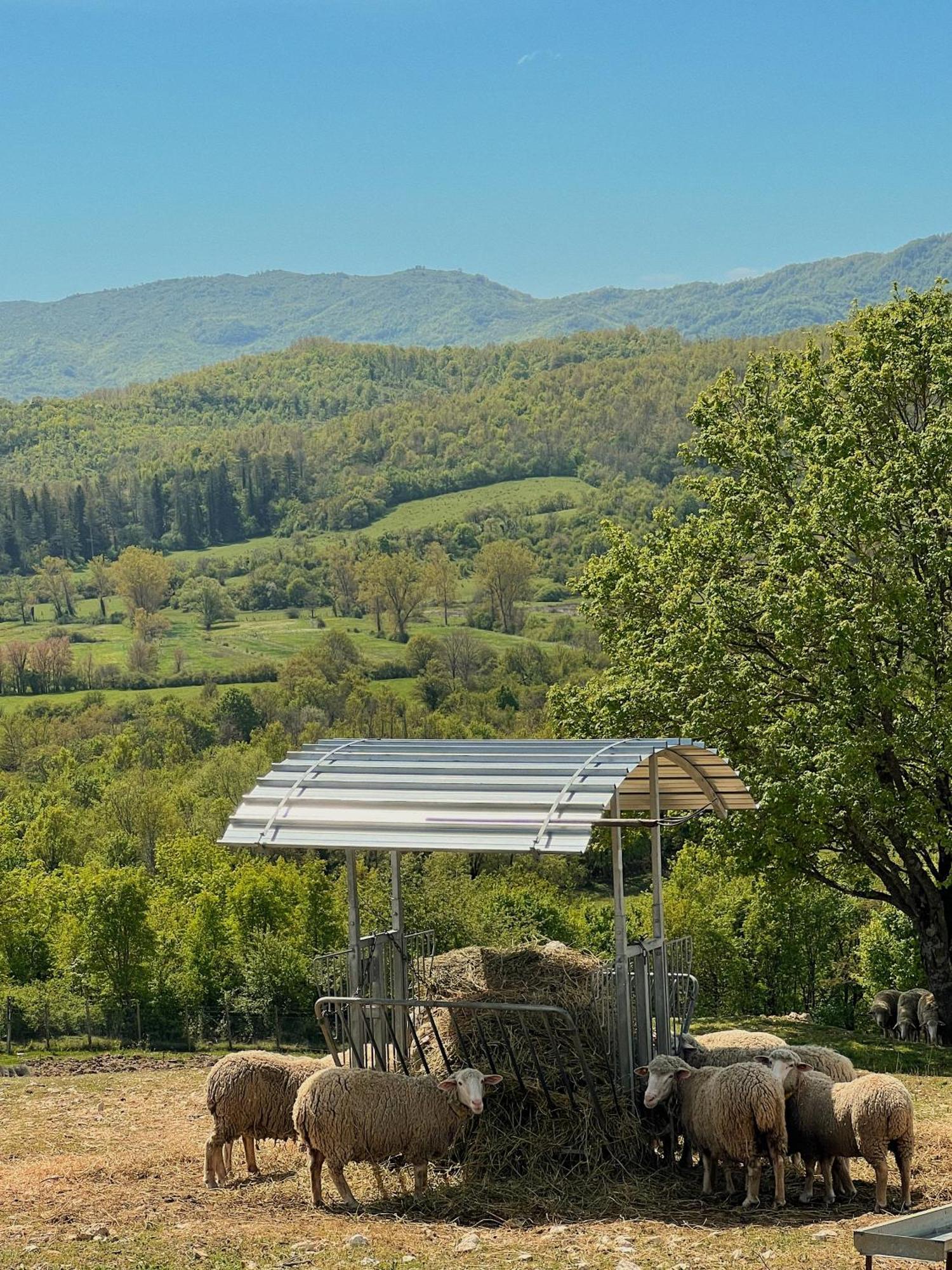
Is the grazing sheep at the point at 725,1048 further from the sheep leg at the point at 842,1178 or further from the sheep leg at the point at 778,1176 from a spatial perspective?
the sheep leg at the point at 842,1178

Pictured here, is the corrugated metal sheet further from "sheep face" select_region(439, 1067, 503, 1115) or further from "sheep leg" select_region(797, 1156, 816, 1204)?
"sheep leg" select_region(797, 1156, 816, 1204)

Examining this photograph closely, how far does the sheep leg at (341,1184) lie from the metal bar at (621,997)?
8.56ft

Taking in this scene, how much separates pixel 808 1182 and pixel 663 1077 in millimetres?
1470

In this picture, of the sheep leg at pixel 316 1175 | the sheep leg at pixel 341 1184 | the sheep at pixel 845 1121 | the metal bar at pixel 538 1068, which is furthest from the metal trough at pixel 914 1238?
the sheep leg at pixel 316 1175

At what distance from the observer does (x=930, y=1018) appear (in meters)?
26.1

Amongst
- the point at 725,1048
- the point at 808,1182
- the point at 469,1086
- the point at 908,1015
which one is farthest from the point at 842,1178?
the point at 908,1015

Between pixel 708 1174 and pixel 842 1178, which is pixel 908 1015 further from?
pixel 708 1174

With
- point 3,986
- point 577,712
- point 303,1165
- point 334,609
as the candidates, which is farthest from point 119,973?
point 334,609

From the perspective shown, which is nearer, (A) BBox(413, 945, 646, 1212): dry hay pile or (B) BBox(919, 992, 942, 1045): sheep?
(A) BBox(413, 945, 646, 1212): dry hay pile

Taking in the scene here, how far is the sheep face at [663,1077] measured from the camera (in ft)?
39.3

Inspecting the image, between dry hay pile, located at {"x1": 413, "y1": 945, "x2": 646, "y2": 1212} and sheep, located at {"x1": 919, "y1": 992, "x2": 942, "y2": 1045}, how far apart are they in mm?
12543

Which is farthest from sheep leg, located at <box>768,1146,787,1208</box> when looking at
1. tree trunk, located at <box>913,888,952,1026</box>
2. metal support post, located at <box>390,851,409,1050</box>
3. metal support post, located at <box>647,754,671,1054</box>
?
tree trunk, located at <box>913,888,952,1026</box>

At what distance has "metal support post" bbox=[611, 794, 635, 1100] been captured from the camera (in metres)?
12.6

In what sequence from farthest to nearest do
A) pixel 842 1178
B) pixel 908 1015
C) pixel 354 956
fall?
pixel 908 1015 → pixel 354 956 → pixel 842 1178
